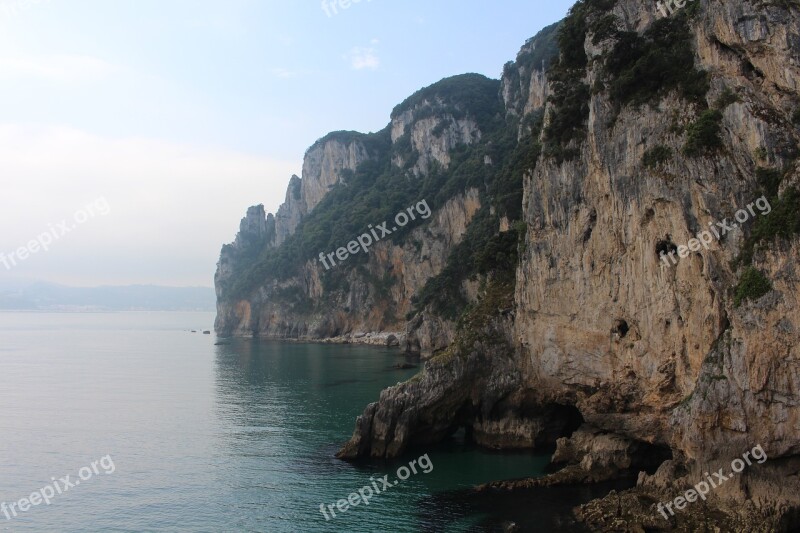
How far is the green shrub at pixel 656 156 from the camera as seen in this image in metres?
27.8

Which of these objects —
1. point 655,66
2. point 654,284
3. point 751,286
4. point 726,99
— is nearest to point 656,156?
point 726,99

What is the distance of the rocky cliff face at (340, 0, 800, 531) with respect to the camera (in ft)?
76.2

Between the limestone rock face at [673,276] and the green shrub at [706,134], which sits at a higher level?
the green shrub at [706,134]

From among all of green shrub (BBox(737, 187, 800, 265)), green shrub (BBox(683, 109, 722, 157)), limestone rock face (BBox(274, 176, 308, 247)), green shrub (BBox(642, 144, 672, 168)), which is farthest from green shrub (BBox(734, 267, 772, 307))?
limestone rock face (BBox(274, 176, 308, 247))

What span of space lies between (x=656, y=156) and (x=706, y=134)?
274cm

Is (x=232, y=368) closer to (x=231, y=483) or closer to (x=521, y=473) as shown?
(x=231, y=483)

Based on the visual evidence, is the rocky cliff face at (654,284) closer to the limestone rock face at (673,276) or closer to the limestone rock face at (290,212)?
the limestone rock face at (673,276)

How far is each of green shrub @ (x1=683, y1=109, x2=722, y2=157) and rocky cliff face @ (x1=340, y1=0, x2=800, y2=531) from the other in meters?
0.08

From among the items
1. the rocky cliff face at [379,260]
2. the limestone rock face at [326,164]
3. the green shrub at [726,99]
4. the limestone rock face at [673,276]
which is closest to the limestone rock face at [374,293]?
the rocky cliff face at [379,260]

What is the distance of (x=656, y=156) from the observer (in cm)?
2822

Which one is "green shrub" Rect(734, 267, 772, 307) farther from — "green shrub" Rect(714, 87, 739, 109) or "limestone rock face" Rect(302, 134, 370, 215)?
"limestone rock face" Rect(302, 134, 370, 215)

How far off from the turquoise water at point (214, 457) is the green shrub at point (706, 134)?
1739 centimetres

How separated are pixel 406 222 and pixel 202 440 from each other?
234 ft

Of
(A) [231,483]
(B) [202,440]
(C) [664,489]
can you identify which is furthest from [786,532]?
(B) [202,440]
